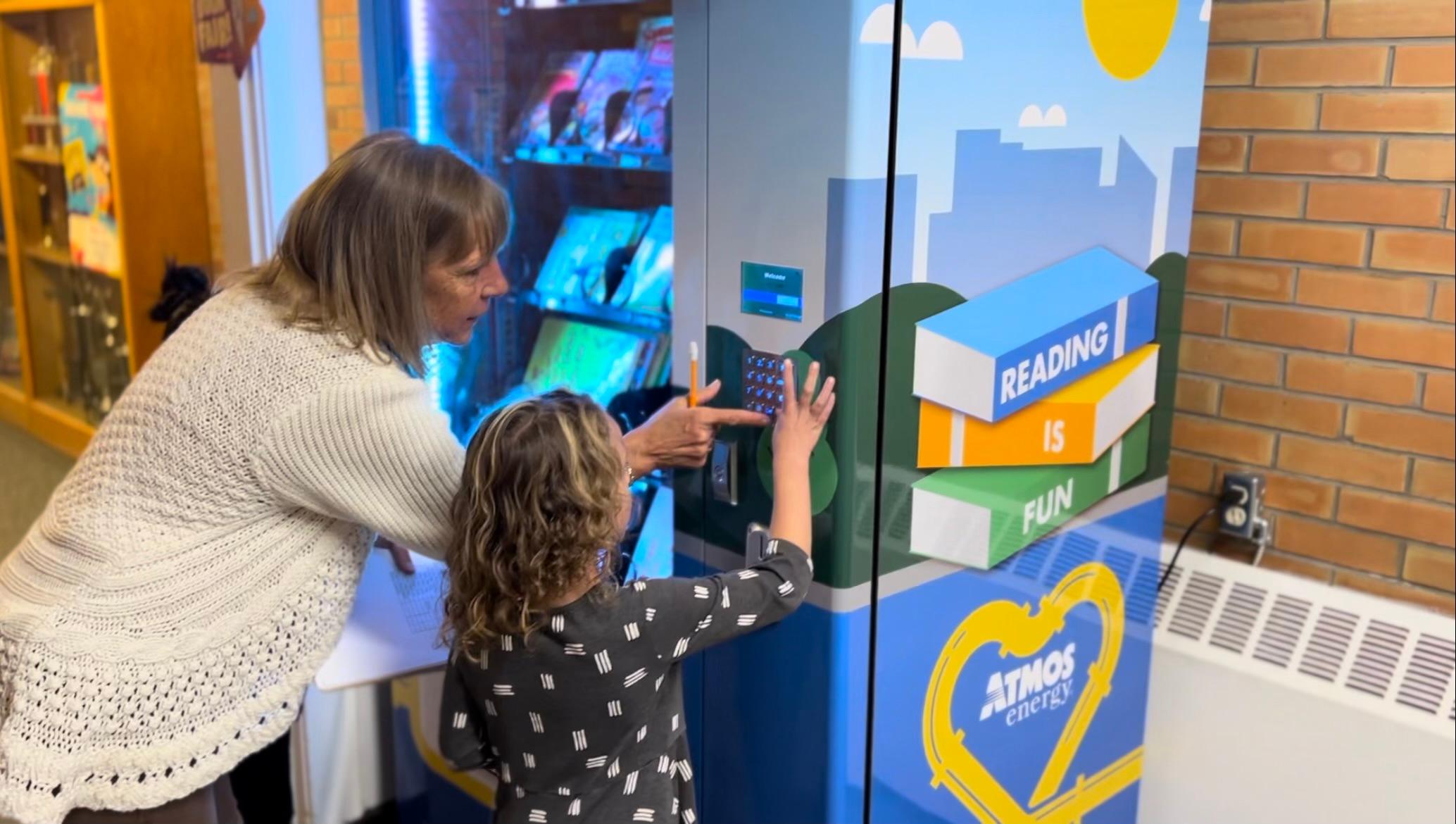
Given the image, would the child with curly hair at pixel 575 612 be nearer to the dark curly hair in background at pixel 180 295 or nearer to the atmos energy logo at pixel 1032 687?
the atmos energy logo at pixel 1032 687

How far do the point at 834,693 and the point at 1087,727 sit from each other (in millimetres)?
721

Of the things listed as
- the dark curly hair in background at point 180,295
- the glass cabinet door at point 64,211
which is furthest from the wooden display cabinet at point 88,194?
the dark curly hair in background at point 180,295

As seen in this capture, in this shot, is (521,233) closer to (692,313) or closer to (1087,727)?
(692,313)

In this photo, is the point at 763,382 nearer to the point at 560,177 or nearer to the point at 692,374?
the point at 692,374

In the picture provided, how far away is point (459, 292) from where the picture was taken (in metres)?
1.68

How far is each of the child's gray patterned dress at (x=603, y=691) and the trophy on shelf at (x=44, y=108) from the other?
3.62 meters

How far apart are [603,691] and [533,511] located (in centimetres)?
26

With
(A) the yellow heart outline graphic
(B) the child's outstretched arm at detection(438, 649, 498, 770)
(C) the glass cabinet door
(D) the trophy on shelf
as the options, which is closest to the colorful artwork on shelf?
(C) the glass cabinet door

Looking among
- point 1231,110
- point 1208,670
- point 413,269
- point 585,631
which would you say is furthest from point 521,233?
point 1208,670

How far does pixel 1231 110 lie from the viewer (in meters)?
2.35

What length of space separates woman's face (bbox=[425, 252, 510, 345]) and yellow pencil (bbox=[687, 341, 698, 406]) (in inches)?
11.1

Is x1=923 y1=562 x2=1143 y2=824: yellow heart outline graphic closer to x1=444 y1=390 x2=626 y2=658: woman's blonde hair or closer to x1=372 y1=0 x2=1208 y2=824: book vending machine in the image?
x1=372 y1=0 x2=1208 y2=824: book vending machine

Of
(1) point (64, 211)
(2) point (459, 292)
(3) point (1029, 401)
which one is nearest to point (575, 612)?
(2) point (459, 292)

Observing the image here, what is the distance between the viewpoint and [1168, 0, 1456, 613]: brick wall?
2129mm
